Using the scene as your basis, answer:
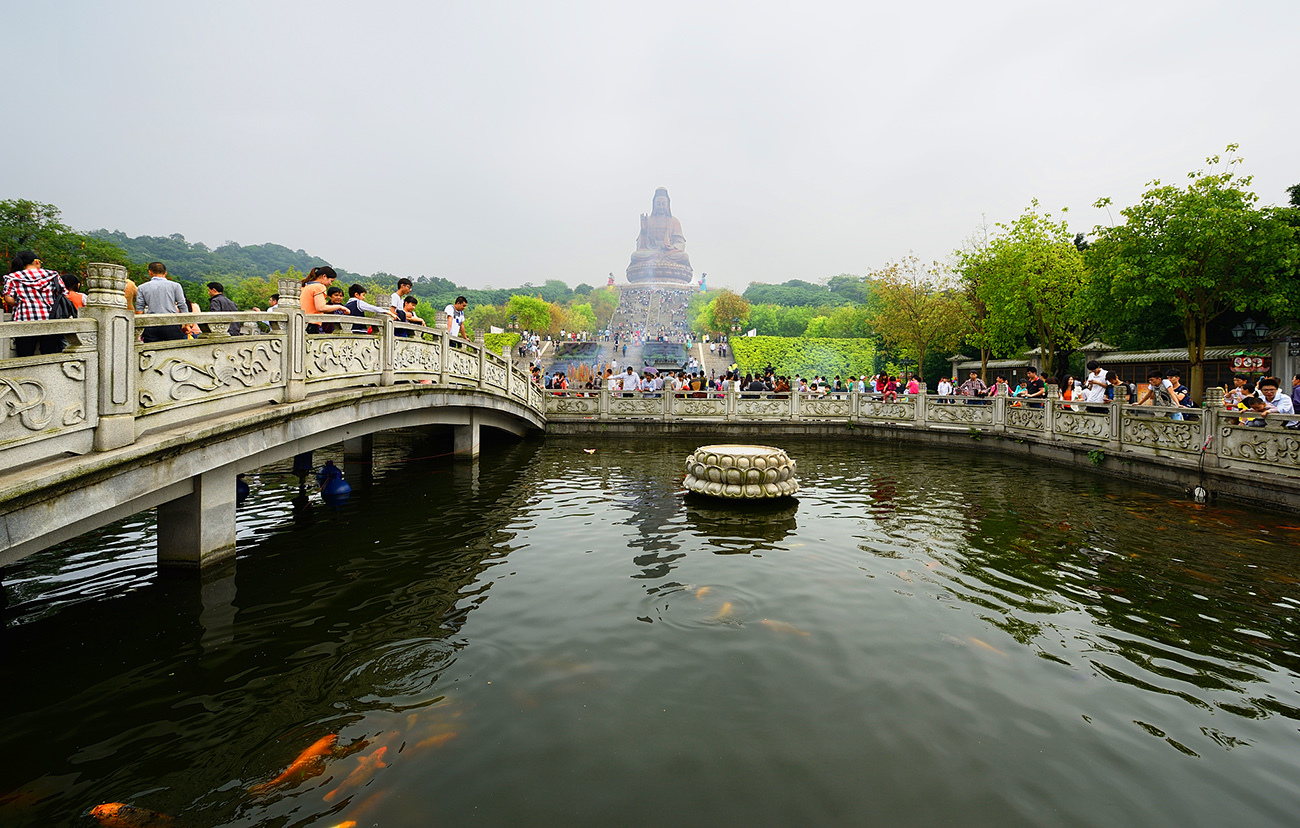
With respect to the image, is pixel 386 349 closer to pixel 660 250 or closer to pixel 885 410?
pixel 885 410

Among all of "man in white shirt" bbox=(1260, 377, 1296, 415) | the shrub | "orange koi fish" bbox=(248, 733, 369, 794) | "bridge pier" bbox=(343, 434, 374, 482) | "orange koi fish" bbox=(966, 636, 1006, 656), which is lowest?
"orange koi fish" bbox=(248, 733, 369, 794)

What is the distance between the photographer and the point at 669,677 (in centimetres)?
428

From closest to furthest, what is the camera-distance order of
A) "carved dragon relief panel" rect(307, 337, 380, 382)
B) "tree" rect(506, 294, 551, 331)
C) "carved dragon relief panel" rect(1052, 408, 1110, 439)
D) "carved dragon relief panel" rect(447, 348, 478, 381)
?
"carved dragon relief panel" rect(307, 337, 380, 382)
"carved dragon relief panel" rect(447, 348, 478, 381)
"carved dragon relief panel" rect(1052, 408, 1110, 439)
"tree" rect(506, 294, 551, 331)

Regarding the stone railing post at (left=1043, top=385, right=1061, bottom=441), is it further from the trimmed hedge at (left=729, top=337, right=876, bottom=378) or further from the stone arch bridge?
the trimmed hedge at (left=729, top=337, right=876, bottom=378)

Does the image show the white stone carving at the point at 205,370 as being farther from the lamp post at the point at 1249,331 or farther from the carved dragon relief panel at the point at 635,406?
the lamp post at the point at 1249,331

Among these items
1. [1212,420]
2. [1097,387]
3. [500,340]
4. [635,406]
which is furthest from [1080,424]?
[500,340]

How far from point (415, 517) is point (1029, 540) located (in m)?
8.26

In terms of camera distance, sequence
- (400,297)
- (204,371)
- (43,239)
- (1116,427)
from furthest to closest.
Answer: (43,239)
(1116,427)
(400,297)
(204,371)

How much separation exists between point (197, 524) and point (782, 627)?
5.87 metres

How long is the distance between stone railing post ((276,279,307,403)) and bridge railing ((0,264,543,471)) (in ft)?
0.04

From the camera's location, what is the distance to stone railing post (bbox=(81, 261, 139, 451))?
481 centimetres

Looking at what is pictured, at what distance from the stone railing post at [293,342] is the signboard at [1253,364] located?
27720mm

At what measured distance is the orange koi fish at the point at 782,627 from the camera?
197 inches

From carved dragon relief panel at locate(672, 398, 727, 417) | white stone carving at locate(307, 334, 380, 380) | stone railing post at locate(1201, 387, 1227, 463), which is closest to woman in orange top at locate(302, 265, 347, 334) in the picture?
white stone carving at locate(307, 334, 380, 380)
